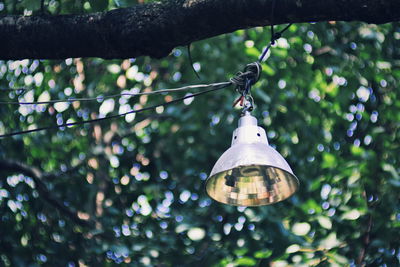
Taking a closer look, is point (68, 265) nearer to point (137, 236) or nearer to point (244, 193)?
point (137, 236)

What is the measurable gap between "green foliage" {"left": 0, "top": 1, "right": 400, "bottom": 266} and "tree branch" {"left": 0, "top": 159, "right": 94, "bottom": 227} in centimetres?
6

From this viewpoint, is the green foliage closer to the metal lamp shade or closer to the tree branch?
the tree branch

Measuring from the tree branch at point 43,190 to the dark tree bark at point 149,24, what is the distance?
243 cm

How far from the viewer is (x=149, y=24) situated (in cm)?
285

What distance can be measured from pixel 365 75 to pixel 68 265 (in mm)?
2930

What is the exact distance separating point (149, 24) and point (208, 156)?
2944 mm

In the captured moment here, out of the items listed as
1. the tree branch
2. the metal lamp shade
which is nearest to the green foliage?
the tree branch

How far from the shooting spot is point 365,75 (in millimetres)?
5707

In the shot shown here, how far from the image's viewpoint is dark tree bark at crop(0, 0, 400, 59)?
2584 millimetres

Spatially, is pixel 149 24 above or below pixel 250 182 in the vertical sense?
above

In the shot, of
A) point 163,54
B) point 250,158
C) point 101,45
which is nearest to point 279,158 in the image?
point 250,158

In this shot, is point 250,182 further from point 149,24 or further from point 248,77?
point 149,24

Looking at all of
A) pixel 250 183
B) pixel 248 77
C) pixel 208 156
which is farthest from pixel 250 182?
pixel 208 156

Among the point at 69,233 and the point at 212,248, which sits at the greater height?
the point at 69,233
